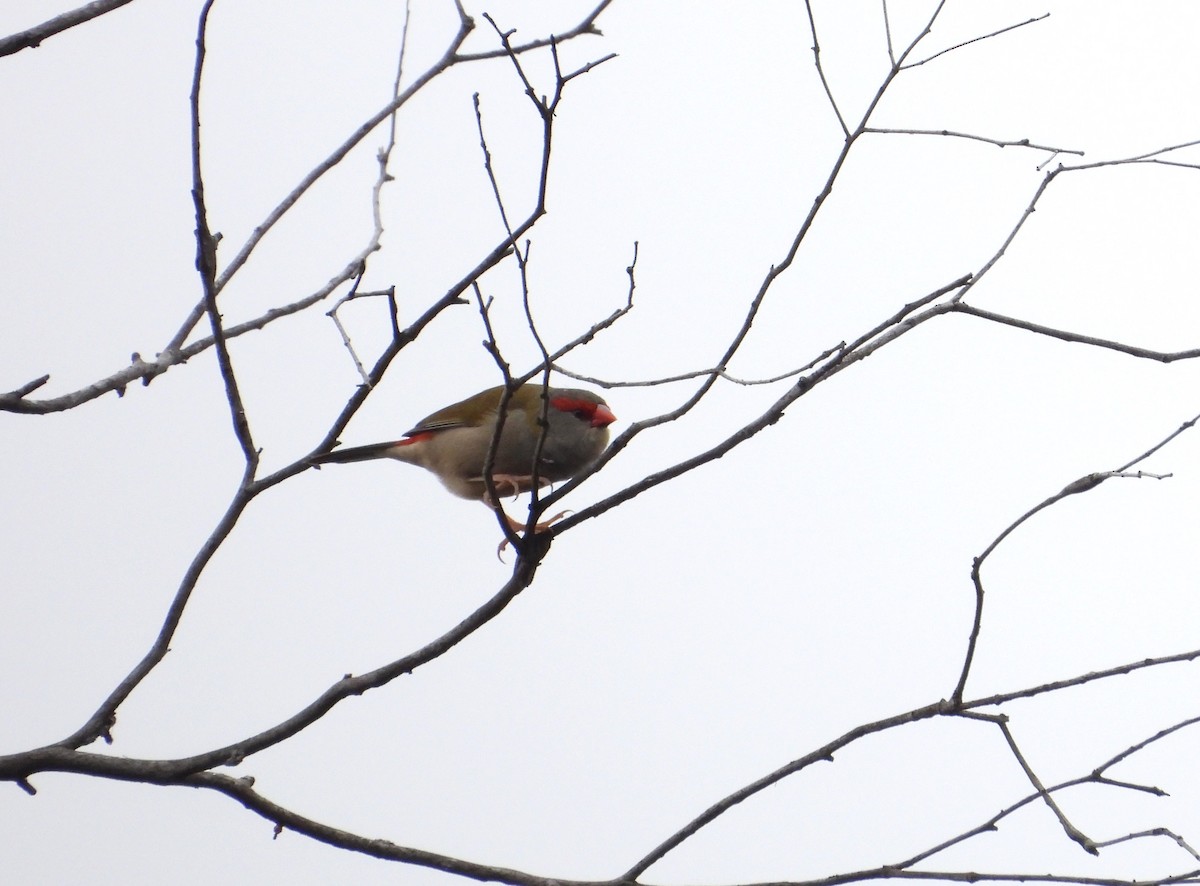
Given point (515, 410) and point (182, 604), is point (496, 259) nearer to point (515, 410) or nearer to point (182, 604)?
point (182, 604)

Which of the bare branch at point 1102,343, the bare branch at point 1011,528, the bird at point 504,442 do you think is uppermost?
the bird at point 504,442

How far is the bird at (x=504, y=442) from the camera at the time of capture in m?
4.98

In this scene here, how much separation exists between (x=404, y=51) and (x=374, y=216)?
500mm

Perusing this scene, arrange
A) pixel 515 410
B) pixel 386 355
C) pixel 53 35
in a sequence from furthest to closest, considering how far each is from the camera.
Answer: pixel 515 410 → pixel 386 355 → pixel 53 35

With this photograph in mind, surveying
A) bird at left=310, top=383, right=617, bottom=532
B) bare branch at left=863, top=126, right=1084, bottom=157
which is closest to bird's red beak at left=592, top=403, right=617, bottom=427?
bird at left=310, top=383, right=617, bottom=532

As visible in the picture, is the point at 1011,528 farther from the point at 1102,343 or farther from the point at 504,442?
the point at 504,442

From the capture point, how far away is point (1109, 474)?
8.15 feet

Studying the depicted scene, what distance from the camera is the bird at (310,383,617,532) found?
4.98m

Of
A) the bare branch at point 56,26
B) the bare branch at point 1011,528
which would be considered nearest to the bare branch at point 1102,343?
the bare branch at point 1011,528

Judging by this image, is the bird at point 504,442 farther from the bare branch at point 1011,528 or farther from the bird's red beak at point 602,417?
the bare branch at point 1011,528

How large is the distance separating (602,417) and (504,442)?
416 millimetres

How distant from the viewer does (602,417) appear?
5.13 meters

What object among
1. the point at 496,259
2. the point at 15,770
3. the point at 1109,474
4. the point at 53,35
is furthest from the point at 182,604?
the point at 1109,474

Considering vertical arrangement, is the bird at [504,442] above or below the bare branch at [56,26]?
above
